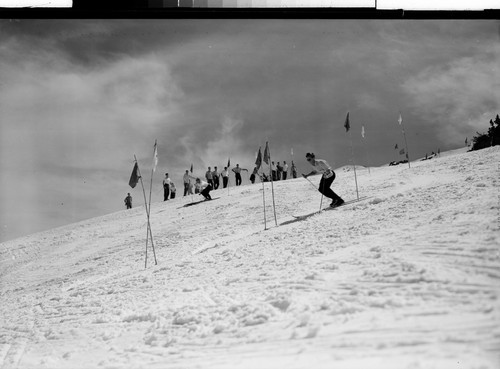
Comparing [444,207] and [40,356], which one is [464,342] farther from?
[40,356]

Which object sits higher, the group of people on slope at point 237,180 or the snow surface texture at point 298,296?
the group of people on slope at point 237,180

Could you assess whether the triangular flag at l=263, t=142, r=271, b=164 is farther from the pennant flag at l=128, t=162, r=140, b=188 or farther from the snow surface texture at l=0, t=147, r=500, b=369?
the pennant flag at l=128, t=162, r=140, b=188

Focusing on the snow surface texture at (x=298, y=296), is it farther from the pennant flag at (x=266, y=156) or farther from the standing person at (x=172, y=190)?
the standing person at (x=172, y=190)

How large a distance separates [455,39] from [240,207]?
5.99m

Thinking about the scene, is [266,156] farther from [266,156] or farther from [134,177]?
[134,177]

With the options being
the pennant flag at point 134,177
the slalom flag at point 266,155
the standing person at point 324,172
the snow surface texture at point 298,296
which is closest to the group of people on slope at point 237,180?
the standing person at point 324,172

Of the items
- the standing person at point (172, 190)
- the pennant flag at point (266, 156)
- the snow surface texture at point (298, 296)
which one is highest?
the pennant flag at point (266, 156)

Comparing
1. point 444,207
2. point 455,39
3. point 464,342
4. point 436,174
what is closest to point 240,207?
point 436,174

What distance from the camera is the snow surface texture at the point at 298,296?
314cm

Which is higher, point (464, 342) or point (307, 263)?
point (307, 263)

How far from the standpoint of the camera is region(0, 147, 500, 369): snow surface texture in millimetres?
3137

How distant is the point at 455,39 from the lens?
518 centimetres

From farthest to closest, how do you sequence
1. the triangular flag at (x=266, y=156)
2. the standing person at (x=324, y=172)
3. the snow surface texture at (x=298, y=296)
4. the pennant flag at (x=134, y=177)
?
the standing person at (x=324, y=172), the triangular flag at (x=266, y=156), the pennant flag at (x=134, y=177), the snow surface texture at (x=298, y=296)

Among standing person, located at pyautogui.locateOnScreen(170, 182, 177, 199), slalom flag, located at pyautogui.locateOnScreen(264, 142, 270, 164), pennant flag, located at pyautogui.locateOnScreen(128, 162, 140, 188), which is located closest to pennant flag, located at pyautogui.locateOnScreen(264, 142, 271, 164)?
slalom flag, located at pyautogui.locateOnScreen(264, 142, 270, 164)
